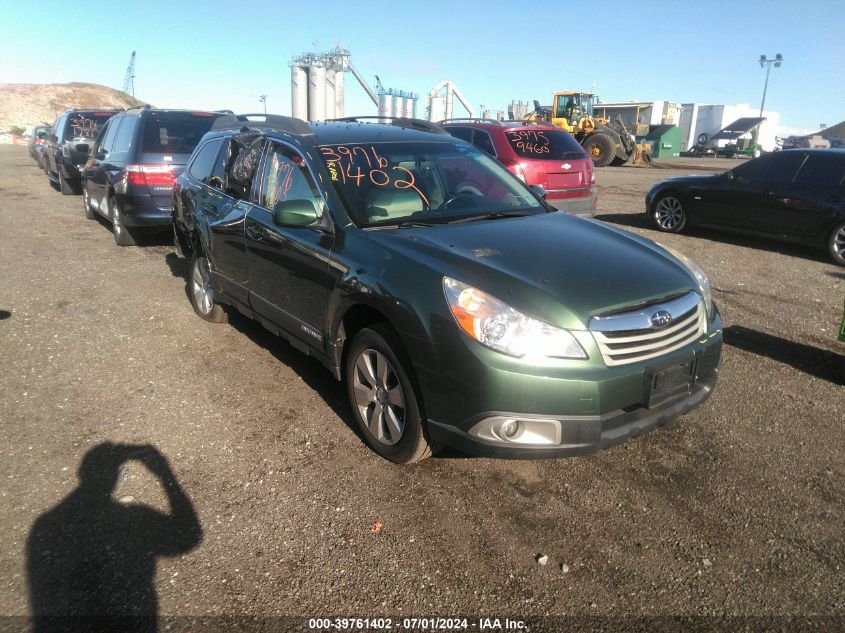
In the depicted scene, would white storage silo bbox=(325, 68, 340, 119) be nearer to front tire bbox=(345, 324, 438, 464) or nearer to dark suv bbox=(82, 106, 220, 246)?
dark suv bbox=(82, 106, 220, 246)

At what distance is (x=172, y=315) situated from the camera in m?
6.07

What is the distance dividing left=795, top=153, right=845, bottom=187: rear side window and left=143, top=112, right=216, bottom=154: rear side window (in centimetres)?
836

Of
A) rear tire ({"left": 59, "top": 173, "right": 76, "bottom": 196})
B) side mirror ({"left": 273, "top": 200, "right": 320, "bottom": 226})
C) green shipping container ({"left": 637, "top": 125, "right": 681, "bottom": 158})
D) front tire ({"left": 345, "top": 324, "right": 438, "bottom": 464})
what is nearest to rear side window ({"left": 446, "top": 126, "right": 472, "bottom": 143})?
side mirror ({"left": 273, "top": 200, "right": 320, "bottom": 226})

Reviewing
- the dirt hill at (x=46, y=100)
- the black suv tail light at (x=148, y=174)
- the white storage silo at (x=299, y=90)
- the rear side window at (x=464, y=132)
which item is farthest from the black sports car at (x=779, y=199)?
the dirt hill at (x=46, y=100)

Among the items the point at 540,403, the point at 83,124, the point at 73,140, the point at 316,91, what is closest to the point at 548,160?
the point at 540,403

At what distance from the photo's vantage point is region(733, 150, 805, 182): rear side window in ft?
28.7

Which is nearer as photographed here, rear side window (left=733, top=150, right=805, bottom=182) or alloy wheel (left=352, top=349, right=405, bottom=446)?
alloy wheel (left=352, top=349, right=405, bottom=446)

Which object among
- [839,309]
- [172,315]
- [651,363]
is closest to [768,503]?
[651,363]

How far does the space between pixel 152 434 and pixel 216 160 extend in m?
2.67

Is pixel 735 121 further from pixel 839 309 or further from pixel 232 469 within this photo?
pixel 232 469

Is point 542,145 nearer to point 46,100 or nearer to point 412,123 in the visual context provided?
point 412,123

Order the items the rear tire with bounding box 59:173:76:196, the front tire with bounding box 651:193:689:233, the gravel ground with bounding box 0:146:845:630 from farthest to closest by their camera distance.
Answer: the rear tire with bounding box 59:173:76:196, the front tire with bounding box 651:193:689:233, the gravel ground with bounding box 0:146:845:630

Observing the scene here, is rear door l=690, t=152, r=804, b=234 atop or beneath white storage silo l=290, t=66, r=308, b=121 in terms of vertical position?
beneath

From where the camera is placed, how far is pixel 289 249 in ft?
12.9
